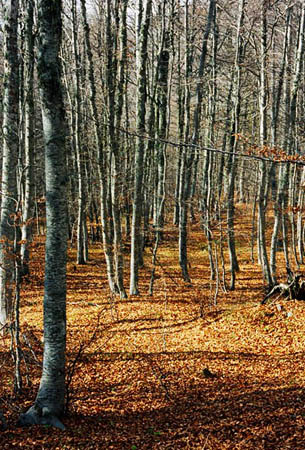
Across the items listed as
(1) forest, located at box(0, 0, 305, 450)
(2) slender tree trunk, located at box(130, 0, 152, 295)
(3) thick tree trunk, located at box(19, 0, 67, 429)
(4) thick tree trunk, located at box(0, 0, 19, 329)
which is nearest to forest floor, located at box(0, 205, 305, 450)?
(1) forest, located at box(0, 0, 305, 450)

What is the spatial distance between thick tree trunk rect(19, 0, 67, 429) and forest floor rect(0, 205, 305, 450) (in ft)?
0.95

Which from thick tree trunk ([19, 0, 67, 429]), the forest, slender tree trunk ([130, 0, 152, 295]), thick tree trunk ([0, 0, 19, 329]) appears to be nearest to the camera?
thick tree trunk ([19, 0, 67, 429])

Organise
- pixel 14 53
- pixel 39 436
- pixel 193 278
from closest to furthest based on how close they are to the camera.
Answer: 1. pixel 39 436
2. pixel 14 53
3. pixel 193 278

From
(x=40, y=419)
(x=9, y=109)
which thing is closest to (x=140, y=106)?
(x=9, y=109)

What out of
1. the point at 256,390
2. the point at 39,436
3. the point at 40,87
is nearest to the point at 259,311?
the point at 256,390

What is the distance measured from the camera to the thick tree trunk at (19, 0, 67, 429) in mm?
4820

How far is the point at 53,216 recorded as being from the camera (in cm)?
505

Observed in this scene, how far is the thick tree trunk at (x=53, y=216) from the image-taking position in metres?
4.82

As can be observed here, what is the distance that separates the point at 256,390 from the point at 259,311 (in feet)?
12.7

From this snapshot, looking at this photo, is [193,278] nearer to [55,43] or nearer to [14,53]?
[14,53]

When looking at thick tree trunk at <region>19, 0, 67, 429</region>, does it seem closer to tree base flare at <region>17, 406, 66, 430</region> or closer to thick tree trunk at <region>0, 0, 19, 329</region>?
tree base flare at <region>17, 406, 66, 430</region>

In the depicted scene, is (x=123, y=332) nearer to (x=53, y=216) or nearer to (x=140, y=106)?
(x=53, y=216)

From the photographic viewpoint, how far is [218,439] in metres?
5.05

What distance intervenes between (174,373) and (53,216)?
4.42 meters
